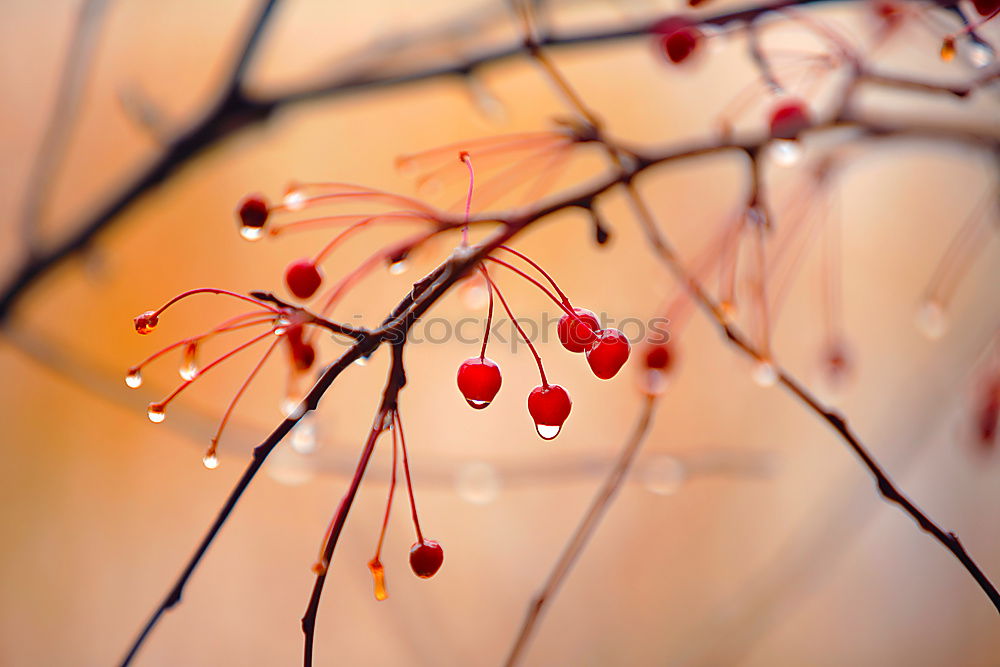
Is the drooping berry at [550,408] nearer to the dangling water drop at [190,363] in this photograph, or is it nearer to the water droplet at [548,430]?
the water droplet at [548,430]

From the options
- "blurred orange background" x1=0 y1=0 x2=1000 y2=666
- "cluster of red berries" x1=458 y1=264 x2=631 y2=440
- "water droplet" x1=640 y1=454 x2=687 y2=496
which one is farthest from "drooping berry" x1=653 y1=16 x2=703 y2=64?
"blurred orange background" x1=0 y1=0 x2=1000 y2=666

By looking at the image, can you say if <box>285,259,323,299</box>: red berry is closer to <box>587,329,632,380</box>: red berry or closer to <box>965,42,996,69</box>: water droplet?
<box>587,329,632,380</box>: red berry

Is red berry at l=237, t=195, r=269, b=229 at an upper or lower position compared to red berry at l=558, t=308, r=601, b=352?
upper

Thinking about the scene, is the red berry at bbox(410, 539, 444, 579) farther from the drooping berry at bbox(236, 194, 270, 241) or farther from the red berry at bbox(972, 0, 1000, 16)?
the red berry at bbox(972, 0, 1000, 16)

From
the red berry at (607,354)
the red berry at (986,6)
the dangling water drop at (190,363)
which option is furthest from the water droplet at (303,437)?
the red berry at (986,6)

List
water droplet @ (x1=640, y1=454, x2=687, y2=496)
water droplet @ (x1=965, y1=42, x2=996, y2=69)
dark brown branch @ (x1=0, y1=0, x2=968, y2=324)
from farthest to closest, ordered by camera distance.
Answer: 1. water droplet @ (x1=640, y1=454, x2=687, y2=496)
2. dark brown branch @ (x1=0, y1=0, x2=968, y2=324)
3. water droplet @ (x1=965, y1=42, x2=996, y2=69)

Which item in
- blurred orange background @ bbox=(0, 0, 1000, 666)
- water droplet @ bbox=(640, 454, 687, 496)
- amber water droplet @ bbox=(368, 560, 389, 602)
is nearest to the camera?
amber water droplet @ bbox=(368, 560, 389, 602)

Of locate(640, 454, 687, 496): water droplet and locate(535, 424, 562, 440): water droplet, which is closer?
locate(535, 424, 562, 440): water droplet

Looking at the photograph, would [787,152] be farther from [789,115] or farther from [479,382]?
[479,382]

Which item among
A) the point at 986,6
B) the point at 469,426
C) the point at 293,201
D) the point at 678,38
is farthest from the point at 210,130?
A: the point at 469,426
